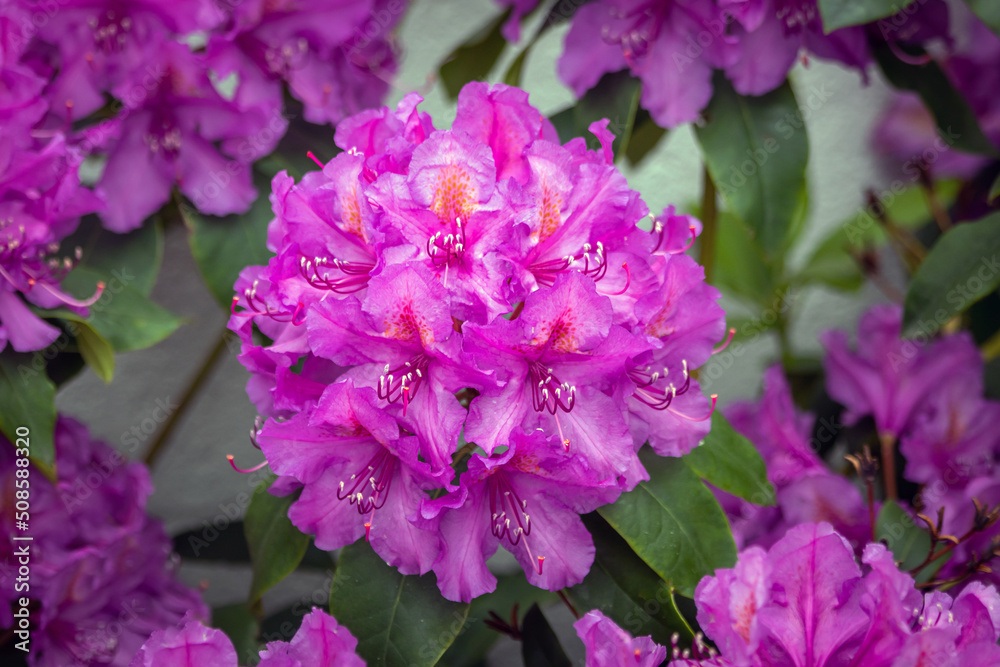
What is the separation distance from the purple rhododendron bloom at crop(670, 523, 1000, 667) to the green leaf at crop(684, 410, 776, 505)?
0.33 feet

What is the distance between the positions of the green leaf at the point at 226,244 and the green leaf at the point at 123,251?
5 centimetres

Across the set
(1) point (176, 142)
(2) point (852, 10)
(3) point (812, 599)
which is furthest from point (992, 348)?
(1) point (176, 142)

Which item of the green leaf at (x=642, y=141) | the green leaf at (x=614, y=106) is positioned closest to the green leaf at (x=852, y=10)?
the green leaf at (x=614, y=106)

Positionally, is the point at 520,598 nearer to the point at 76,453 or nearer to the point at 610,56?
the point at 76,453

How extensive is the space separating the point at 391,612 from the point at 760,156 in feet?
2.10

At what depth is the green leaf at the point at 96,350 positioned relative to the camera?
896 millimetres

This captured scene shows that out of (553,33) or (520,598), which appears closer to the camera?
(520,598)

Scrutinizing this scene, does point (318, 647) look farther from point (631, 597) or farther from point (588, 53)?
point (588, 53)

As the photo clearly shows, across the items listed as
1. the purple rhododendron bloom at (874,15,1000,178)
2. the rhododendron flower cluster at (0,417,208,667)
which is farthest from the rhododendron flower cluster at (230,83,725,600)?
the purple rhododendron bloom at (874,15,1000,178)

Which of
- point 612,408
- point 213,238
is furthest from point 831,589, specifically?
point 213,238

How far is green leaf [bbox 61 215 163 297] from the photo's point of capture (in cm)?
103

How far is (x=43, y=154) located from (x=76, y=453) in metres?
0.35

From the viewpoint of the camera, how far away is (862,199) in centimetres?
173

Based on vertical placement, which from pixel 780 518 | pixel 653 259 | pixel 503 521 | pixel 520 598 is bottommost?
pixel 520 598
